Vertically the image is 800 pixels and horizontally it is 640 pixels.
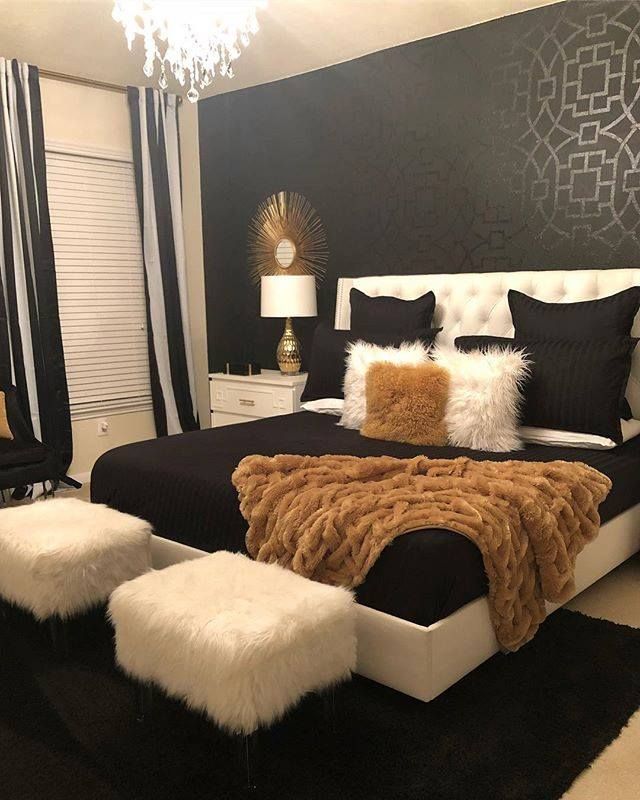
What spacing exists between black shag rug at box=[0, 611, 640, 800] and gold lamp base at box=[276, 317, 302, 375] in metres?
2.53

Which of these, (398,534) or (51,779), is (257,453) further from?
(51,779)

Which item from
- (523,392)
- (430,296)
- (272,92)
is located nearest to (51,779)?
(523,392)

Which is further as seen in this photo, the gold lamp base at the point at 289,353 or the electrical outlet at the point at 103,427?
the electrical outlet at the point at 103,427

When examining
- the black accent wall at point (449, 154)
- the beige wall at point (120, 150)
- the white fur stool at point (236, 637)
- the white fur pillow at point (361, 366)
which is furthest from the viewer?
the beige wall at point (120, 150)

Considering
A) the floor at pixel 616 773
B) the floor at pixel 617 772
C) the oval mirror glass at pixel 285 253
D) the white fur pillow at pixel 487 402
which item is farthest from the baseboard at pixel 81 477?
the floor at pixel 616 773

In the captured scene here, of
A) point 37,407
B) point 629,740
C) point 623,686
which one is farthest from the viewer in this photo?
point 37,407

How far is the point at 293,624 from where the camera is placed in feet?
5.89

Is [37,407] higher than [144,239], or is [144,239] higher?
[144,239]

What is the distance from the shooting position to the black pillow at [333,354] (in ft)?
12.4

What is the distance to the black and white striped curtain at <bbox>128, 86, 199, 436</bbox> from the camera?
16.4 feet

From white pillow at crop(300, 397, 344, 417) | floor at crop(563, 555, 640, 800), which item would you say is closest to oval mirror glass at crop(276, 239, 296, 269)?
white pillow at crop(300, 397, 344, 417)

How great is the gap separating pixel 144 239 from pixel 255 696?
3.96 metres

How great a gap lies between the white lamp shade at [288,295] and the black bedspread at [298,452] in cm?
119

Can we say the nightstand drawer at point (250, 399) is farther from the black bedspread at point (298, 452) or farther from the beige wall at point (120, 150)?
the black bedspread at point (298, 452)
